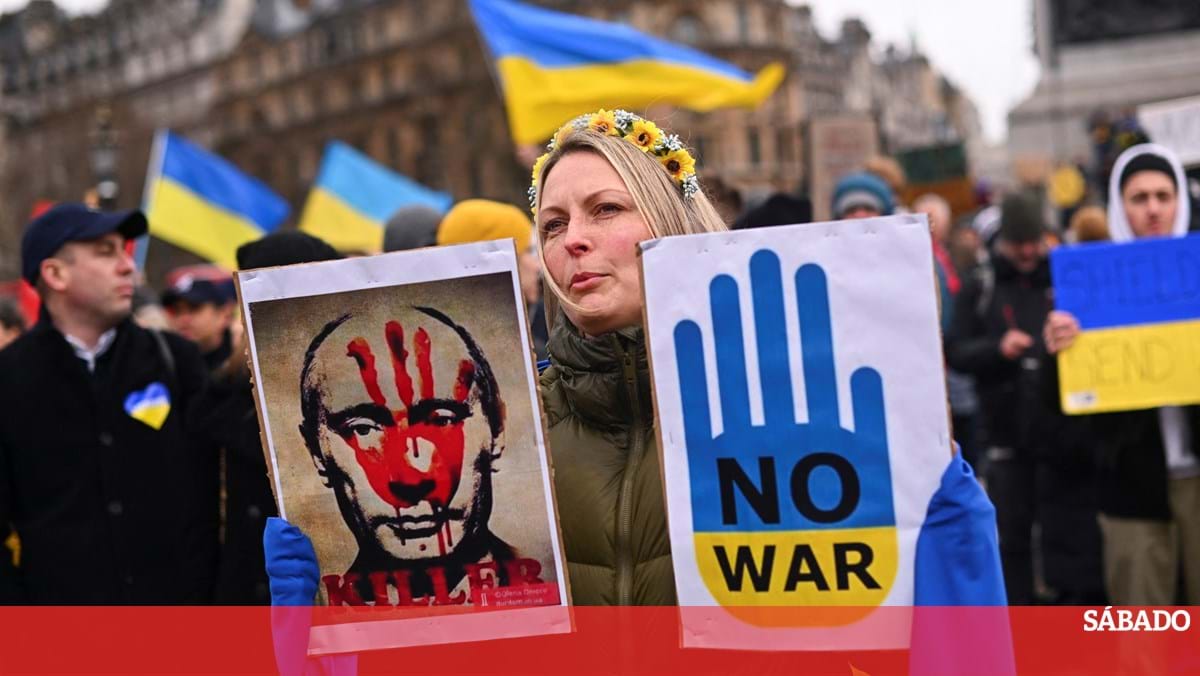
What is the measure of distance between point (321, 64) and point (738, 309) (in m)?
78.0

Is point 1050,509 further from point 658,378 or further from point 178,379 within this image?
point 658,378

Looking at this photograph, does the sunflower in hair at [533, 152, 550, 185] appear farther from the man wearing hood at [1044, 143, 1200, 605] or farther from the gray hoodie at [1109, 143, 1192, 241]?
the gray hoodie at [1109, 143, 1192, 241]

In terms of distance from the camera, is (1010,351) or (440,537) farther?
(1010,351)

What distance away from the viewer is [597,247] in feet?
7.48

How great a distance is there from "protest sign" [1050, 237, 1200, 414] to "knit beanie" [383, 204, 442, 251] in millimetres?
2463

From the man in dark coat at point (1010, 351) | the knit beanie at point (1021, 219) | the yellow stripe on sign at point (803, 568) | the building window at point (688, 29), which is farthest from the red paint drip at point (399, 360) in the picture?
the building window at point (688, 29)

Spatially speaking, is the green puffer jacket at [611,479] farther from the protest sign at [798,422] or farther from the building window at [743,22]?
the building window at [743,22]

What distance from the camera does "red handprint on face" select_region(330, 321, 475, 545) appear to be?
217cm

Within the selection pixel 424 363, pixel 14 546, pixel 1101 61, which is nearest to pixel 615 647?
pixel 424 363

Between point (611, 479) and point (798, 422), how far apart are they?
1.49 feet

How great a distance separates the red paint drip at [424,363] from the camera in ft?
7.13

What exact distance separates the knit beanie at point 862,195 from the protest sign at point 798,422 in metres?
4.06

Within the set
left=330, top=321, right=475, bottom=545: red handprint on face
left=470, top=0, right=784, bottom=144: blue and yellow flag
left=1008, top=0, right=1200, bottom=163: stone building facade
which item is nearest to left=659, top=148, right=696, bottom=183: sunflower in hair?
left=330, top=321, right=475, bottom=545: red handprint on face

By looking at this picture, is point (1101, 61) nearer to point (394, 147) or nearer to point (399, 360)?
point (399, 360)
